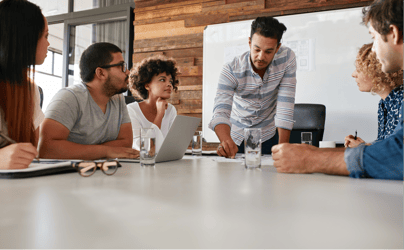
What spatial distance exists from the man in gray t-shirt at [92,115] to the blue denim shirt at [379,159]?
82cm

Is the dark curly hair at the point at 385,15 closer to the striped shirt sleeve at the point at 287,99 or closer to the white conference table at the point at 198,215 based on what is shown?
the white conference table at the point at 198,215

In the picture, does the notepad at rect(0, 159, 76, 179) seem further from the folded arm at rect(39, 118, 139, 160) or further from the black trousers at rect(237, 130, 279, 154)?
the black trousers at rect(237, 130, 279, 154)

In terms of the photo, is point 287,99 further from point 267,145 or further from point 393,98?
point 393,98

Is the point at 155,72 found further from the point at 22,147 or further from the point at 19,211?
the point at 19,211

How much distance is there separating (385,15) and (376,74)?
34.8 inches

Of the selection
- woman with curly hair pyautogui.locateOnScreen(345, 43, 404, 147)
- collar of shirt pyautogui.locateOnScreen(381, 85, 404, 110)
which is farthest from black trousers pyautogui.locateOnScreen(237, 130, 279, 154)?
collar of shirt pyautogui.locateOnScreen(381, 85, 404, 110)

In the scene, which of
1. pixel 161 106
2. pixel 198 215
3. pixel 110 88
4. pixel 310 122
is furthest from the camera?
pixel 310 122

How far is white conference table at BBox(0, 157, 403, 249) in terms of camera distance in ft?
1.04

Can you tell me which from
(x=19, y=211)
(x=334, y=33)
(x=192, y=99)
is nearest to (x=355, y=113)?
(x=334, y=33)

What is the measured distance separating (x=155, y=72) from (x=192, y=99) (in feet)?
4.34

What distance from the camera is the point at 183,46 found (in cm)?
366

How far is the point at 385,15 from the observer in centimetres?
88

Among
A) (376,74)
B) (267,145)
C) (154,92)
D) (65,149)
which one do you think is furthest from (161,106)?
(376,74)

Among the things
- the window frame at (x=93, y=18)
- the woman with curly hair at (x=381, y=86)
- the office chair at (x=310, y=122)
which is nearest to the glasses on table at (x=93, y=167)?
the woman with curly hair at (x=381, y=86)
